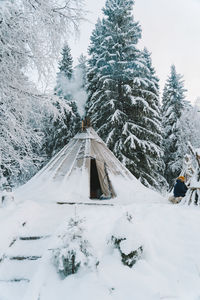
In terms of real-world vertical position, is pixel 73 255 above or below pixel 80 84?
below

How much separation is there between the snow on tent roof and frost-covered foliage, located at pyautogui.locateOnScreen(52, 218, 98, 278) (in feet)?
11.3

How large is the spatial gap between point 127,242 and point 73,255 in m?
0.75

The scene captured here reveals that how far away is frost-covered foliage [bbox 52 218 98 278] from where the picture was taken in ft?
8.27

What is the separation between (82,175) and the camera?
735 cm

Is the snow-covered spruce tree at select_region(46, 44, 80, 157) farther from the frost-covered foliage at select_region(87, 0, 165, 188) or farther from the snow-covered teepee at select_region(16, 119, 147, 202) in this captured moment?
the snow-covered teepee at select_region(16, 119, 147, 202)

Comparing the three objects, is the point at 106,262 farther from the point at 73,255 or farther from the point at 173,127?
the point at 173,127

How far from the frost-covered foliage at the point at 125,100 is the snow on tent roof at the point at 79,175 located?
2.81 metres

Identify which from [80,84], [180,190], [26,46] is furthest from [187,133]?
[26,46]

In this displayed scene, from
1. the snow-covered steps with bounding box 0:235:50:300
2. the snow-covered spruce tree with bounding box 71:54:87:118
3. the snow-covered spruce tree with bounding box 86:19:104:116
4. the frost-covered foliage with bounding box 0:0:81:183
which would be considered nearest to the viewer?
the snow-covered steps with bounding box 0:235:50:300

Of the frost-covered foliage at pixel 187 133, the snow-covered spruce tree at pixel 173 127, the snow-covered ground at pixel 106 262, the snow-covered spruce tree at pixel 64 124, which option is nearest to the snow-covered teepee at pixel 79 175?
the snow-covered ground at pixel 106 262

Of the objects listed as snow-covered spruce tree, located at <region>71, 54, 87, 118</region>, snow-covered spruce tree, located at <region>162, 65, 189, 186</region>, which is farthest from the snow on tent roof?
snow-covered spruce tree, located at <region>162, 65, 189, 186</region>

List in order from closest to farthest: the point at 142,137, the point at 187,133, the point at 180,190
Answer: the point at 180,190 < the point at 142,137 < the point at 187,133

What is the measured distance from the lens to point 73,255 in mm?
2523

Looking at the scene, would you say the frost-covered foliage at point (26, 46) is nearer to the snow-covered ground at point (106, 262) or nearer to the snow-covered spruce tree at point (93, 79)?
the snow-covered ground at point (106, 262)
